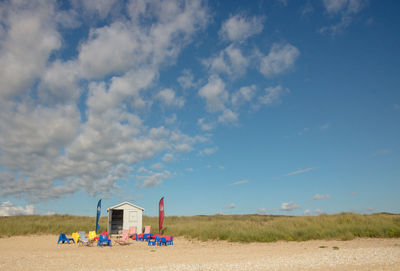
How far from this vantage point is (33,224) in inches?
985

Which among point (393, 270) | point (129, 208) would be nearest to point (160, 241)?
point (129, 208)

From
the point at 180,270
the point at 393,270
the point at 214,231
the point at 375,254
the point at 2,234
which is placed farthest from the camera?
the point at 2,234

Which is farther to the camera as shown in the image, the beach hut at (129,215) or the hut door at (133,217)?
the hut door at (133,217)

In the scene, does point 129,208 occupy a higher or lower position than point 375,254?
higher

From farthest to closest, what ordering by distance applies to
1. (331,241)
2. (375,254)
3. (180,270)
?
(331,241) → (375,254) → (180,270)

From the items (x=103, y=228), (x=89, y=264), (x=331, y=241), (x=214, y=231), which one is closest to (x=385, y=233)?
(x=331, y=241)

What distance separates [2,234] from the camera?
2195cm

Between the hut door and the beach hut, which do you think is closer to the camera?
the beach hut

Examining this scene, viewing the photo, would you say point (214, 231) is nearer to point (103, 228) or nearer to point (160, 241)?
point (160, 241)

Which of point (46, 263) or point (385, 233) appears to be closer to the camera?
point (46, 263)

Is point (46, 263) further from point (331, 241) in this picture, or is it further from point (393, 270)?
point (331, 241)

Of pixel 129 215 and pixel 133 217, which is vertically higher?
pixel 129 215

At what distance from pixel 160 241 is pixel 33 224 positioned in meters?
14.4

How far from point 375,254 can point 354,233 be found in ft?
22.8
